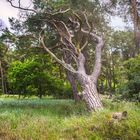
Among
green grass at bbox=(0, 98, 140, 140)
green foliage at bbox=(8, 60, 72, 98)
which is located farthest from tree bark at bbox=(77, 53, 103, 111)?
green foliage at bbox=(8, 60, 72, 98)

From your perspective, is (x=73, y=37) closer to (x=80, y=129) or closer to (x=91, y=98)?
(x=91, y=98)

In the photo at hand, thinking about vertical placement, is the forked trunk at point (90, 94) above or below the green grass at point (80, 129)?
above

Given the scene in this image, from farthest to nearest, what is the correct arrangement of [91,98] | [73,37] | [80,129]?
1. [73,37]
2. [91,98]
3. [80,129]

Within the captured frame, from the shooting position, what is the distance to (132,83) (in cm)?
1405

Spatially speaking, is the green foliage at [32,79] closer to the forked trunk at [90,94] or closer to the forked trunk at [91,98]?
the forked trunk at [90,94]

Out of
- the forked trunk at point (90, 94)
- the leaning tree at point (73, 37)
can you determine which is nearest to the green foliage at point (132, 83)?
the forked trunk at point (90, 94)

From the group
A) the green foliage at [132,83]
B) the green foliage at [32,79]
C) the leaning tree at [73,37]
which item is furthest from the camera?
the green foliage at [32,79]

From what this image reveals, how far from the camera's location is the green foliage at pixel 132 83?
45.5 ft

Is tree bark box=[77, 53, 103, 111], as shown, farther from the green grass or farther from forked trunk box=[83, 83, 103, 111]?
the green grass

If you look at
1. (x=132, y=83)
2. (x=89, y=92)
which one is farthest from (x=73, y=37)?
(x=132, y=83)

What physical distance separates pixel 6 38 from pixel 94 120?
42.5 ft

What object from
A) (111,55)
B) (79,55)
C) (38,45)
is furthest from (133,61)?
(111,55)

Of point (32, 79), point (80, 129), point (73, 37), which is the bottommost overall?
point (80, 129)

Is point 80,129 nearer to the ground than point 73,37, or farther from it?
nearer to the ground
